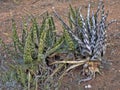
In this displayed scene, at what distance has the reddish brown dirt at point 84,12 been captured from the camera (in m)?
3.23

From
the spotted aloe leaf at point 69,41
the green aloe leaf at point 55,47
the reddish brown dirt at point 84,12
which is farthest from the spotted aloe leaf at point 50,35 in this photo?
the reddish brown dirt at point 84,12

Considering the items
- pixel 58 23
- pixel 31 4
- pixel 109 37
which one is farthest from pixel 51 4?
pixel 109 37

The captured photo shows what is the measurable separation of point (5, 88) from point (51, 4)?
241 centimetres

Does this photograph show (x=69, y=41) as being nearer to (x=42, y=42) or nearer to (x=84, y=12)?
(x=42, y=42)

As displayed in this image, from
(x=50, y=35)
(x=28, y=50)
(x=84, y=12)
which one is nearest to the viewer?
(x=28, y=50)

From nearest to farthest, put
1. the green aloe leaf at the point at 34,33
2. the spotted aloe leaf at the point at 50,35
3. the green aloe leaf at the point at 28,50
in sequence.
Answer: the green aloe leaf at the point at 28,50, the green aloe leaf at the point at 34,33, the spotted aloe leaf at the point at 50,35

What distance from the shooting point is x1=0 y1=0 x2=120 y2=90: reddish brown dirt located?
10.6 ft

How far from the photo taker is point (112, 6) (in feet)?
16.7

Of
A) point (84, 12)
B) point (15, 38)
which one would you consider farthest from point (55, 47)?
point (84, 12)

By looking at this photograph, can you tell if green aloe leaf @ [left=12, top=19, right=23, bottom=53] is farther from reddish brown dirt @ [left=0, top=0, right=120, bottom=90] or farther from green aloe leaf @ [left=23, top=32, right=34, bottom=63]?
reddish brown dirt @ [left=0, top=0, right=120, bottom=90]

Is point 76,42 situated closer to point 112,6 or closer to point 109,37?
point 109,37

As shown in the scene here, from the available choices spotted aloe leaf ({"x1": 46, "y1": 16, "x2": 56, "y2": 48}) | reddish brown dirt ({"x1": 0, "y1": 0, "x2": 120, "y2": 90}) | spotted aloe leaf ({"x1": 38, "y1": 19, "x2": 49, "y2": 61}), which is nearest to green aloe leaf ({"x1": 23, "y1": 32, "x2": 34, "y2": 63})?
spotted aloe leaf ({"x1": 38, "y1": 19, "x2": 49, "y2": 61})

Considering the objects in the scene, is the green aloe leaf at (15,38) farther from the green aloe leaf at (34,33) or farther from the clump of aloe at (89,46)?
the clump of aloe at (89,46)

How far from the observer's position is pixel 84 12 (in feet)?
16.4
